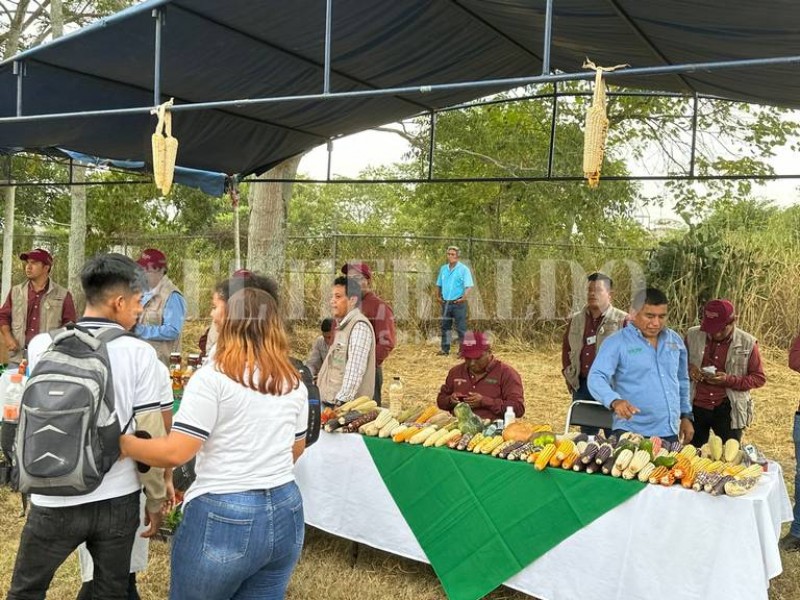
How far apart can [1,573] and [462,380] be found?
9.01ft

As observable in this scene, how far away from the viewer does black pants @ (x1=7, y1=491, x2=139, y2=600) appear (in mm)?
2240

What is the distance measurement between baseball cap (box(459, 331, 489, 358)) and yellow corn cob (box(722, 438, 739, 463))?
1.44 metres

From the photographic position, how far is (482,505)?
11.7 ft

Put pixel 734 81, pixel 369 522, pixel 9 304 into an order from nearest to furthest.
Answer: pixel 369 522, pixel 734 81, pixel 9 304

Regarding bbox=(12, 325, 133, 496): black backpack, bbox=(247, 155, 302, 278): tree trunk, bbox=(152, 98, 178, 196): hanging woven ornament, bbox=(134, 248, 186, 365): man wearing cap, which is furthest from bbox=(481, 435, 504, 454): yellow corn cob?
bbox=(247, 155, 302, 278): tree trunk

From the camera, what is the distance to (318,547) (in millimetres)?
4328

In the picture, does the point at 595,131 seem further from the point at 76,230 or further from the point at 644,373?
the point at 76,230

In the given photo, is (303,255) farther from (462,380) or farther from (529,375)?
(462,380)

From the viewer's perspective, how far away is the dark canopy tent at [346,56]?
4.21 meters

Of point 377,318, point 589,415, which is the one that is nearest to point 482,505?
point 589,415

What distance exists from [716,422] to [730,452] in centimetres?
138

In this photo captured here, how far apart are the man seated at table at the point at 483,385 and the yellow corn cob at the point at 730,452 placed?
1230 millimetres

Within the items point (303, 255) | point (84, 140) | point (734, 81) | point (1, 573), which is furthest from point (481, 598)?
point (303, 255)

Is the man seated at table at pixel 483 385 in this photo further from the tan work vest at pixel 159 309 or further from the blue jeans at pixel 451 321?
the blue jeans at pixel 451 321
